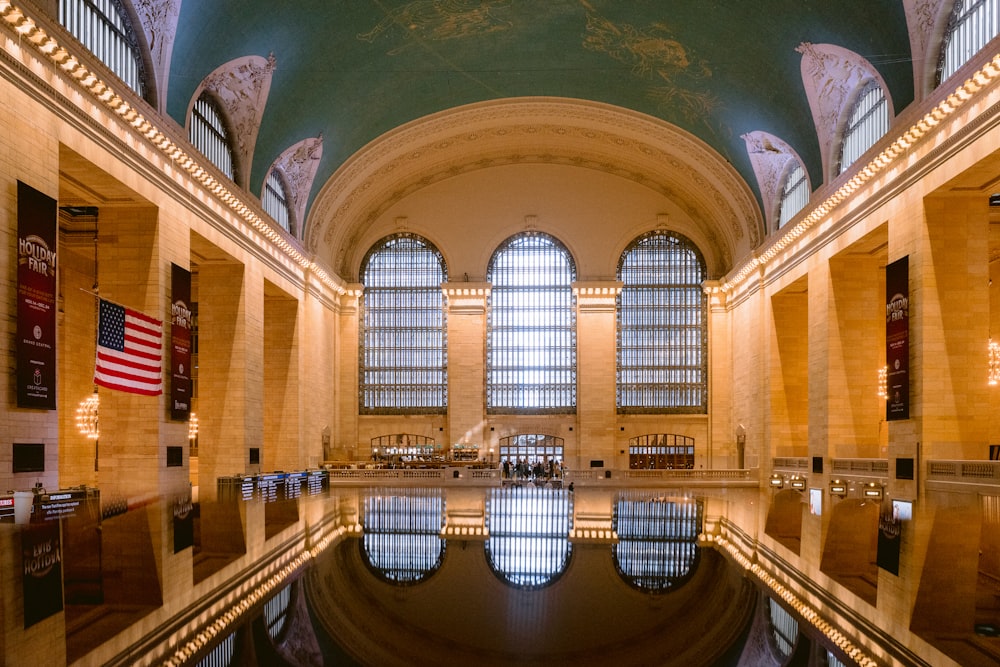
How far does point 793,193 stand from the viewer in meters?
32.0

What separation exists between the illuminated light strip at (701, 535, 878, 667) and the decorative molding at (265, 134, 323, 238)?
2622 centimetres

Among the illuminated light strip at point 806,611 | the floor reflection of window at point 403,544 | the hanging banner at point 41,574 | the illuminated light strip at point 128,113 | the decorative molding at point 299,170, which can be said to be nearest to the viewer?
the illuminated light strip at point 806,611

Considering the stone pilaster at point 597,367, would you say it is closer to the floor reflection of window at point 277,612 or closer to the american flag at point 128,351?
the american flag at point 128,351

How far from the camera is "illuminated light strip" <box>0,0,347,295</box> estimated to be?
49.2ft

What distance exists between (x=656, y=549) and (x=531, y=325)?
3461 cm

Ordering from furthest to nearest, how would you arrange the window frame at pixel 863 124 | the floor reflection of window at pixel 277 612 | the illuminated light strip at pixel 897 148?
the window frame at pixel 863 124
the illuminated light strip at pixel 897 148
the floor reflection of window at pixel 277 612

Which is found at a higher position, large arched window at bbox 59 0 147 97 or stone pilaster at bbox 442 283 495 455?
large arched window at bbox 59 0 147 97

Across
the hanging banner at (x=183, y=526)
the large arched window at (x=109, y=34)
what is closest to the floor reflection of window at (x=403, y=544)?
the hanging banner at (x=183, y=526)

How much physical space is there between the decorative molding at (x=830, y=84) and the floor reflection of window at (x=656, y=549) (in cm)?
1564

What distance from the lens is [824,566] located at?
6.57 metres

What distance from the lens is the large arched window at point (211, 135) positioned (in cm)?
2475

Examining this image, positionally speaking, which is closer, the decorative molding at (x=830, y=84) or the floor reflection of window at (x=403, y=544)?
the floor reflection of window at (x=403, y=544)

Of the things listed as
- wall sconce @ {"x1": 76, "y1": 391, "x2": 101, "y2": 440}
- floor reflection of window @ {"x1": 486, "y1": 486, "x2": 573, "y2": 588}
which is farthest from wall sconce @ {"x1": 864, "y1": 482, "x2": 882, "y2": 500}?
wall sconce @ {"x1": 76, "y1": 391, "x2": 101, "y2": 440}

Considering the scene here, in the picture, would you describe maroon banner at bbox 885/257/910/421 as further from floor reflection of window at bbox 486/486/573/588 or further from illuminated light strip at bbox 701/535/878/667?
illuminated light strip at bbox 701/535/878/667
